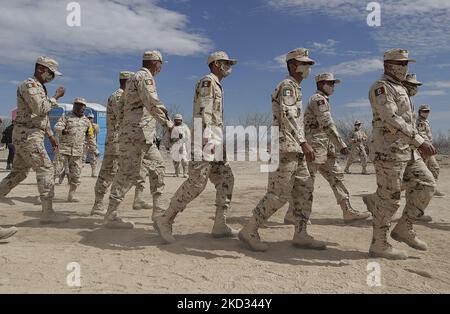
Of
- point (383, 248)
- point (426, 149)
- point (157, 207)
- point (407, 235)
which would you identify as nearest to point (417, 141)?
point (426, 149)

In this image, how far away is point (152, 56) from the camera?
5234 mm

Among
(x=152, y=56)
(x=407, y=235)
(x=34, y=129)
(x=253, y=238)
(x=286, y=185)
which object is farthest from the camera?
(x=34, y=129)

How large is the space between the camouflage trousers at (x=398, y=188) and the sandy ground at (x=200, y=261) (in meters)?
0.44

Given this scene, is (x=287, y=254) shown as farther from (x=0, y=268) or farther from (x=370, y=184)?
(x=370, y=184)

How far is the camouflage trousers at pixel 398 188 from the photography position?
4.02 meters

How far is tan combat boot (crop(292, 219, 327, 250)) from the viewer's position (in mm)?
4500

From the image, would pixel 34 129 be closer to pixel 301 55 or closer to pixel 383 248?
pixel 301 55

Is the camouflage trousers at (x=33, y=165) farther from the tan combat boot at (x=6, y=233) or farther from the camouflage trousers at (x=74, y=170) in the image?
the camouflage trousers at (x=74, y=170)

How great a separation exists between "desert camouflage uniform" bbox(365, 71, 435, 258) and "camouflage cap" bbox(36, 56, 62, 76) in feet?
13.2

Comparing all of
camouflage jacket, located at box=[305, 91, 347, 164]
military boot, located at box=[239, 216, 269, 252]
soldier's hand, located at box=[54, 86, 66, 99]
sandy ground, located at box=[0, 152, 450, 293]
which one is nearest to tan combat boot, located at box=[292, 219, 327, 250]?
sandy ground, located at box=[0, 152, 450, 293]

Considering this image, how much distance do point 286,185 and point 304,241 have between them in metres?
0.72

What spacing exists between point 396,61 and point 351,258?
6.67 feet

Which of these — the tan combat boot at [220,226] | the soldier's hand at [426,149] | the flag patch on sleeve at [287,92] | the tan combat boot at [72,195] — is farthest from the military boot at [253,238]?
the tan combat boot at [72,195]
